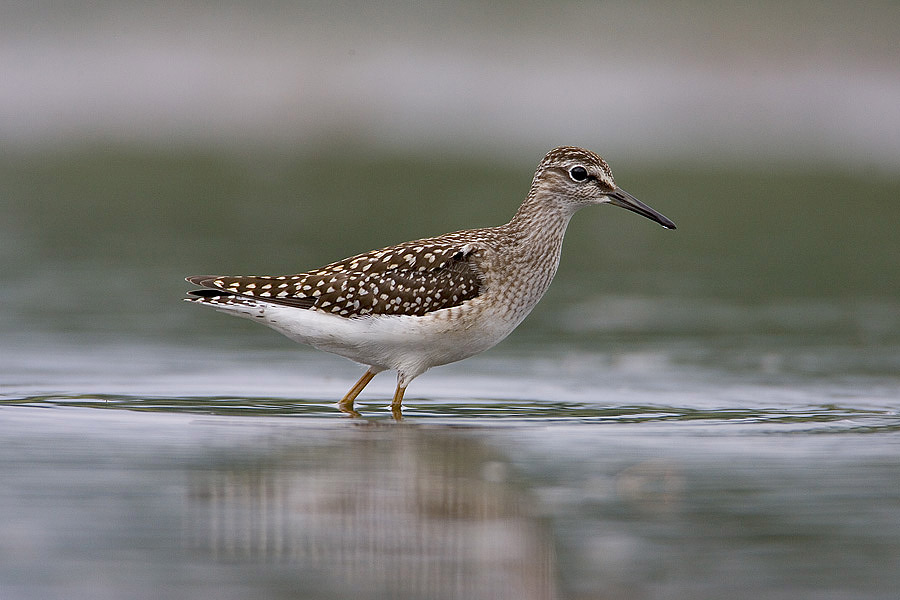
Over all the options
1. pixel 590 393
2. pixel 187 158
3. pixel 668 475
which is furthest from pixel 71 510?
pixel 187 158

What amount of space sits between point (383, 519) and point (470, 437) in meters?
2.24

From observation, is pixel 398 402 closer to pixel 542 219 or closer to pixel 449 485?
pixel 542 219

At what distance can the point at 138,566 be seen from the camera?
20.5ft

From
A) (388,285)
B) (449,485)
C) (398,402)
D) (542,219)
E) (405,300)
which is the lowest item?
(449,485)

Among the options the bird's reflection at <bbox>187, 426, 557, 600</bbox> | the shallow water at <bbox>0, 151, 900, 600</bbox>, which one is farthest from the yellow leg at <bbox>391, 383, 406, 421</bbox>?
the bird's reflection at <bbox>187, 426, 557, 600</bbox>

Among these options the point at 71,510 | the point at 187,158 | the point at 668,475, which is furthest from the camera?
the point at 187,158

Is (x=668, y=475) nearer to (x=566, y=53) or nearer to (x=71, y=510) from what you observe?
(x=71, y=510)

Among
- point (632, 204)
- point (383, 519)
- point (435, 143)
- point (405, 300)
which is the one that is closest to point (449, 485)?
point (383, 519)

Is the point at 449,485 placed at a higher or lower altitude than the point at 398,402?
lower

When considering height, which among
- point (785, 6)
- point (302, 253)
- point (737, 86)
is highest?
point (785, 6)

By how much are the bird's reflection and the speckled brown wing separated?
76.1 inches

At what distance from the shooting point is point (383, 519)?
23.0ft

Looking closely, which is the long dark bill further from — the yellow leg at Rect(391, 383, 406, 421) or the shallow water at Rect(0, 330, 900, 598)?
the yellow leg at Rect(391, 383, 406, 421)

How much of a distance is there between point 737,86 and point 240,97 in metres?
11.6
